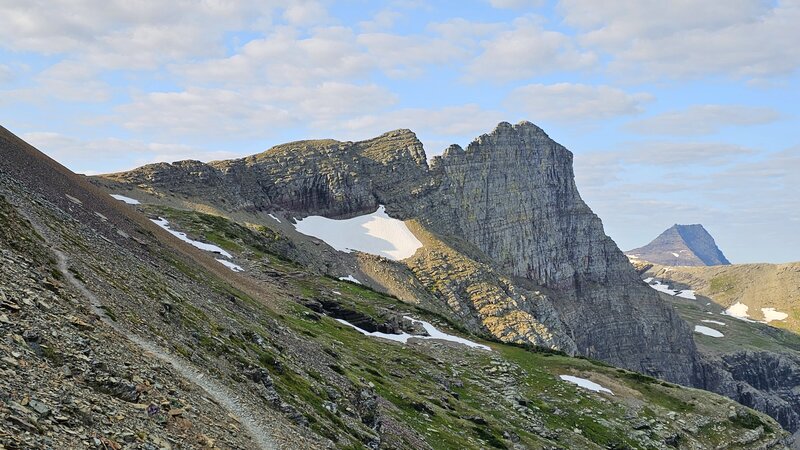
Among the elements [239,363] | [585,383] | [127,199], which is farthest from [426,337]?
[127,199]

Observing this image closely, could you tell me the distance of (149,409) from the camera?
24484mm

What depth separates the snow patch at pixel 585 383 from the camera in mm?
100806

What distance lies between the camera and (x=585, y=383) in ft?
337

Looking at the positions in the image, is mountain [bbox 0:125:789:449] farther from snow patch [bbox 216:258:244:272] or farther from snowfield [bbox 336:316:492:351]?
snow patch [bbox 216:258:244:272]

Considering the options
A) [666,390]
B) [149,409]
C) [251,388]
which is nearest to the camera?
[149,409]

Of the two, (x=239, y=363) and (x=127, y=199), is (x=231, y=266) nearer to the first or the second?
(x=127, y=199)

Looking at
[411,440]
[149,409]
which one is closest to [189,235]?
[411,440]

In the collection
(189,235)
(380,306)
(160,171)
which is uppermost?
(160,171)

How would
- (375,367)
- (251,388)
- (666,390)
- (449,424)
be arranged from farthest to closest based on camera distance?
(666,390) → (375,367) → (449,424) → (251,388)

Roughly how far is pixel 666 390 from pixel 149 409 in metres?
104

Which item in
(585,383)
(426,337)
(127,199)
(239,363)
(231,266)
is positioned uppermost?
(127,199)

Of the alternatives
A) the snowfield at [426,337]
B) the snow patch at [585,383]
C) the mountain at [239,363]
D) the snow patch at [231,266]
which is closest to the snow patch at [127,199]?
the mountain at [239,363]

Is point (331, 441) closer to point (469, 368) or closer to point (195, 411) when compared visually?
point (195, 411)

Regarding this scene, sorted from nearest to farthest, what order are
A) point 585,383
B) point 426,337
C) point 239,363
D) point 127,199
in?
point 239,363 → point 585,383 → point 426,337 → point 127,199
